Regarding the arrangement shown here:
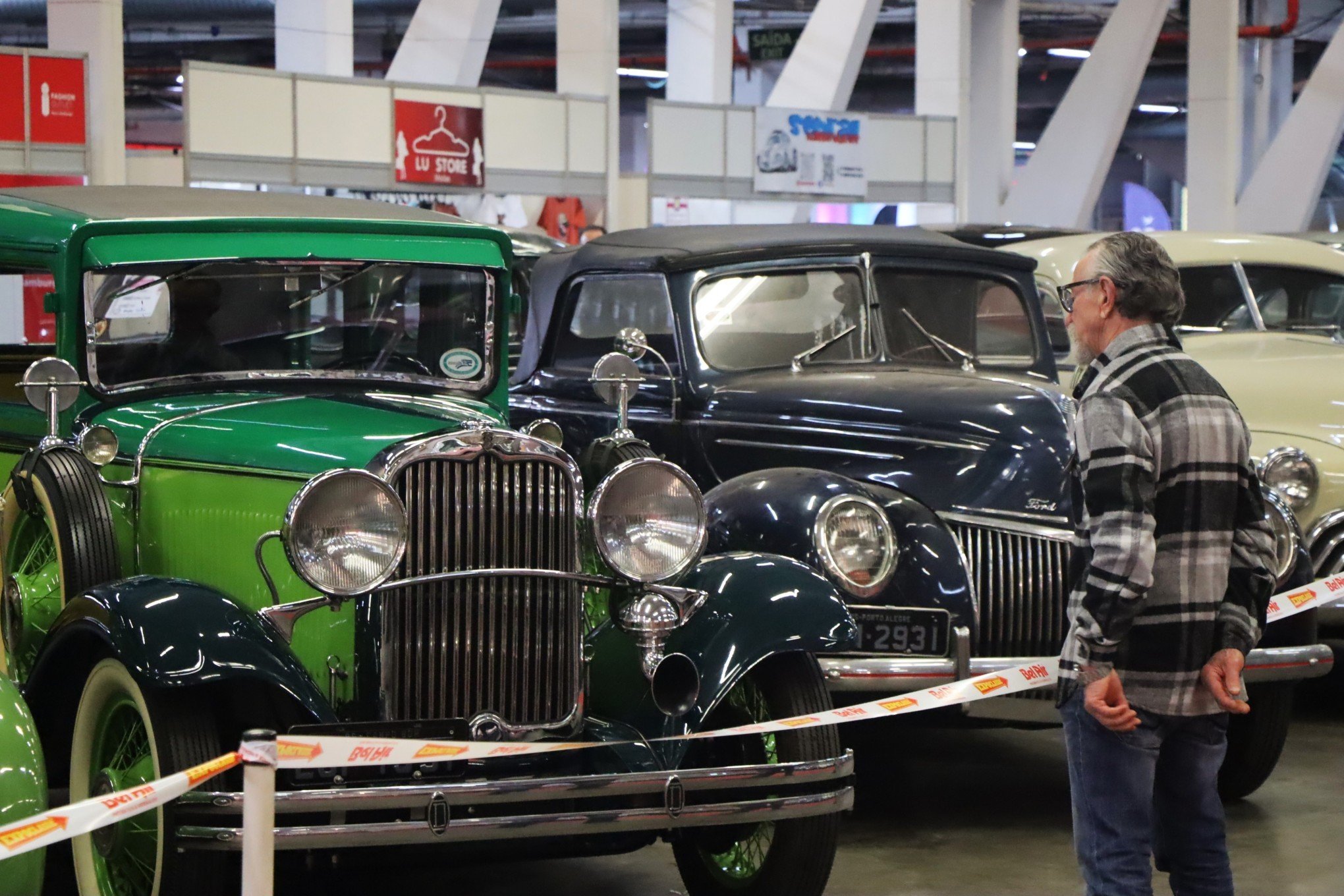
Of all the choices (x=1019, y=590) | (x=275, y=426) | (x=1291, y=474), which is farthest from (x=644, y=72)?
(x=275, y=426)

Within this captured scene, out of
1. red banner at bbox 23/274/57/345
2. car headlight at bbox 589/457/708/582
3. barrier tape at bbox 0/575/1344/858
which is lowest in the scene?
barrier tape at bbox 0/575/1344/858

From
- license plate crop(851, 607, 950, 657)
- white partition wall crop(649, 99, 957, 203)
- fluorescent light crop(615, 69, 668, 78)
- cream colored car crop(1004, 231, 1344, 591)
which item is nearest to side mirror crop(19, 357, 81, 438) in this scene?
license plate crop(851, 607, 950, 657)

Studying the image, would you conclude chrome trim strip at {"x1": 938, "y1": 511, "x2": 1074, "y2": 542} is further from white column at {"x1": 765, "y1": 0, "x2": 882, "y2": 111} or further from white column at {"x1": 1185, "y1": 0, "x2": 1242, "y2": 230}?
white column at {"x1": 1185, "y1": 0, "x2": 1242, "y2": 230}

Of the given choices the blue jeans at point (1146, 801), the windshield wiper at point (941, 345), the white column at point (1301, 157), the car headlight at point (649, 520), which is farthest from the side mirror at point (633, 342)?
the white column at point (1301, 157)

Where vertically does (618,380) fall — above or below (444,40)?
below

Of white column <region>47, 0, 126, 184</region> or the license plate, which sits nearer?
the license plate

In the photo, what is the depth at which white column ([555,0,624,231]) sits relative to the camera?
17125 millimetres

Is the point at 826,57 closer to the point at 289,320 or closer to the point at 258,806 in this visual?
the point at 289,320

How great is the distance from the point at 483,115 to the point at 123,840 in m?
12.6

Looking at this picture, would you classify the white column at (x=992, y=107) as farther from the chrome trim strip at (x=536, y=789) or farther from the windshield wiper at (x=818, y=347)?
the chrome trim strip at (x=536, y=789)

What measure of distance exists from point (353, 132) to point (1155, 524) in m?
12.6

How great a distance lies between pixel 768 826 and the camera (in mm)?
4176

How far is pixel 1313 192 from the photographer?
23.1 m

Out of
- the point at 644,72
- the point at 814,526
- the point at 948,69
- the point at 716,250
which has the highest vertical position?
the point at 644,72
